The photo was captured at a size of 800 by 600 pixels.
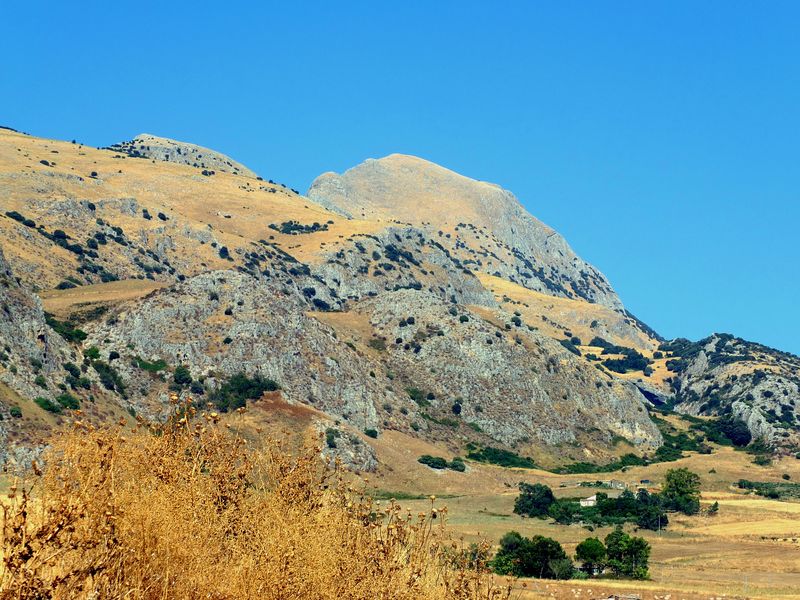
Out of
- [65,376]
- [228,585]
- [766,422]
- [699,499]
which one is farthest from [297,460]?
[766,422]

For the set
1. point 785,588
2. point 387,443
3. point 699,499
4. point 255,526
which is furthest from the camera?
point 387,443

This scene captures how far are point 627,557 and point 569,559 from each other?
4.40 m

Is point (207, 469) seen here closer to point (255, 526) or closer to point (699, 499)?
point (255, 526)

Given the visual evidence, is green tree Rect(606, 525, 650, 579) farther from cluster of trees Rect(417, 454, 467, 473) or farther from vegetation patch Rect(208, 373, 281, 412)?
vegetation patch Rect(208, 373, 281, 412)

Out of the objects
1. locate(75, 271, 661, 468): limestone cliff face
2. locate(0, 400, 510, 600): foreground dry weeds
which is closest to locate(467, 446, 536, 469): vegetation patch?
locate(75, 271, 661, 468): limestone cliff face

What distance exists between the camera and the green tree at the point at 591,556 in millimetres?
70000

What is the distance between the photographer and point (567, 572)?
214ft

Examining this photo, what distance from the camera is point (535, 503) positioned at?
104688 mm

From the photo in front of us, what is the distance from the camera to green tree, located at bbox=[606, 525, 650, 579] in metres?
66.1

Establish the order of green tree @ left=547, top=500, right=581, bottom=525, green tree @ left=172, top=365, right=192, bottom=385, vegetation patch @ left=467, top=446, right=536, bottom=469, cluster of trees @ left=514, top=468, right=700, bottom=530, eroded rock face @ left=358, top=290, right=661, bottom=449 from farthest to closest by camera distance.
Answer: eroded rock face @ left=358, top=290, right=661, bottom=449, vegetation patch @ left=467, top=446, right=536, bottom=469, green tree @ left=172, top=365, right=192, bottom=385, cluster of trees @ left=514, top=468, right=700, bottom=530, green tree @ left=547, top=500, right=581, bottom=525

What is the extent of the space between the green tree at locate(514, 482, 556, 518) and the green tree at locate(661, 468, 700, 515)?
15385 mm

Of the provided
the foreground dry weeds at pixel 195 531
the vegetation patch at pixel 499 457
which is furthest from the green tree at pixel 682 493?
the foreground dry weeds at pixel 195 531

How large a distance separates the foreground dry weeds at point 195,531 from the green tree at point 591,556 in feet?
174

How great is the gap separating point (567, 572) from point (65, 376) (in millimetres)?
66106
